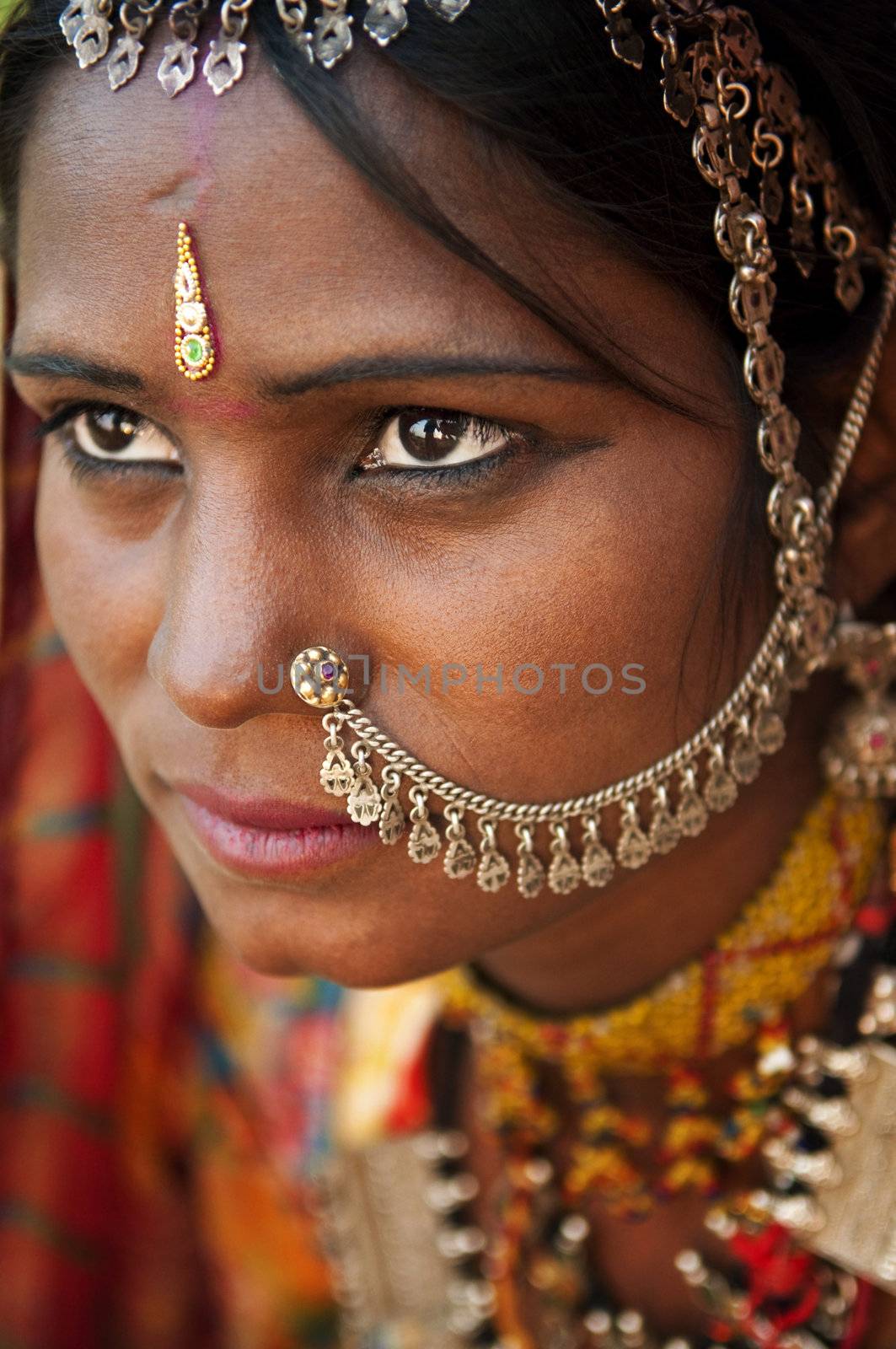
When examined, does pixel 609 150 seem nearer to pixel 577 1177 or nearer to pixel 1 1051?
pixel 577 1177

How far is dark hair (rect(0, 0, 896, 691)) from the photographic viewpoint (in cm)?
93

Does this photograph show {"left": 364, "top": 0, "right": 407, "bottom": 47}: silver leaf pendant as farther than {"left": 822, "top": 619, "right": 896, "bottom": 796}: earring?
No

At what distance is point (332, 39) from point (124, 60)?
17 cm

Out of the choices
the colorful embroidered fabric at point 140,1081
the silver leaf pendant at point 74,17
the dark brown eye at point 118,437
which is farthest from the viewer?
the colorful embroidered fabric at point 140,1081

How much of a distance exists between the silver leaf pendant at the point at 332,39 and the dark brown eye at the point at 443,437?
245 millimetres

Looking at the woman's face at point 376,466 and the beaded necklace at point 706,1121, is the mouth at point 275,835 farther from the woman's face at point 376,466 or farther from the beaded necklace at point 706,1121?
the beaded necklace at point 706,1121

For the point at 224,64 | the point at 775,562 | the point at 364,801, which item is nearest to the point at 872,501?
the point at 775,562

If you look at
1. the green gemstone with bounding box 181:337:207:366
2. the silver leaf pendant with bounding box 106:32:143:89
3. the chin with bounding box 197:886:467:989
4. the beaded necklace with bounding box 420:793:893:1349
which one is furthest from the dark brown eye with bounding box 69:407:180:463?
the beaded necklace with bounding box 420:793:893:1349

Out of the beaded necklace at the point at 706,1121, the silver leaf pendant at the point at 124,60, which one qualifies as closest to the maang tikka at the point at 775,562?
the beaded necklace at the point at 706,1121

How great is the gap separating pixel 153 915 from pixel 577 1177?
77 centimetres

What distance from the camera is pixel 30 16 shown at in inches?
42.8

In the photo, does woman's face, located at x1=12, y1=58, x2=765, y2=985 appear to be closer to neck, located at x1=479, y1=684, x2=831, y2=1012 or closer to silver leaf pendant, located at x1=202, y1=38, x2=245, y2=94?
silver leaf pendant, located at x1=202, y1=38, x2=245, y2=94

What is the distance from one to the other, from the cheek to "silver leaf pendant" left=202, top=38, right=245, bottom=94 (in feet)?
1.23

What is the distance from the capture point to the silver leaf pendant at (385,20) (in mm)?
931
